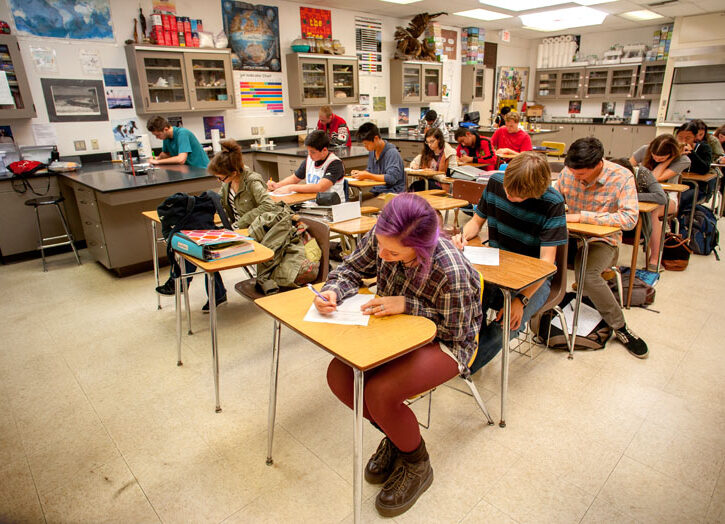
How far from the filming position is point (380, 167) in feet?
14.6

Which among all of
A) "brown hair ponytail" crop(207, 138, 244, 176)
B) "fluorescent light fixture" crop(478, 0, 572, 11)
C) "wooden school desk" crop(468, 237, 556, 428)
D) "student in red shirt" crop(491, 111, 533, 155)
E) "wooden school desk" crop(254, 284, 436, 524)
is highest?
"fluorescent light fixture" crop(478, 0, 572, 11)

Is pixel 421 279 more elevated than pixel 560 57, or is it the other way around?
pixel 560 57

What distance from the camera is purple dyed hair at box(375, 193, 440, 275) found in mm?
1433

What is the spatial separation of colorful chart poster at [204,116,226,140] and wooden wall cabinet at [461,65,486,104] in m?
5.16

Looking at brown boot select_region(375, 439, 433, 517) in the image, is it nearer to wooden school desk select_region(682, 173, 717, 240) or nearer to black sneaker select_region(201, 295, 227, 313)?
black sneaker select_region(201, 295, 227, 313)

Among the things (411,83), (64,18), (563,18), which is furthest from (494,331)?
(563,18)

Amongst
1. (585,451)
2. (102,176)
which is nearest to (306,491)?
(585,451)

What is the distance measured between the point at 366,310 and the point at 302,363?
1.25 m

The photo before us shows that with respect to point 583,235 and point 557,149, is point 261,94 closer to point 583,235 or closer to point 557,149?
point 557,149

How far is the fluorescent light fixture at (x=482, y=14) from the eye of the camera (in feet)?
23.9

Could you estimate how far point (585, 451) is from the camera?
195 centimetres

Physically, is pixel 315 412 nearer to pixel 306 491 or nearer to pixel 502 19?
pixel 306 491

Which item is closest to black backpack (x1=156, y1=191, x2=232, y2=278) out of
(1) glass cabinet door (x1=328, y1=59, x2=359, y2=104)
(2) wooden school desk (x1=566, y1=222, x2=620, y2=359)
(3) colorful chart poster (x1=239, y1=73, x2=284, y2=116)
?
(2) wooden school desk (x1=566, y1=222, x2=620, y2=359)

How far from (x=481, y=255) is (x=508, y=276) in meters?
0.29
